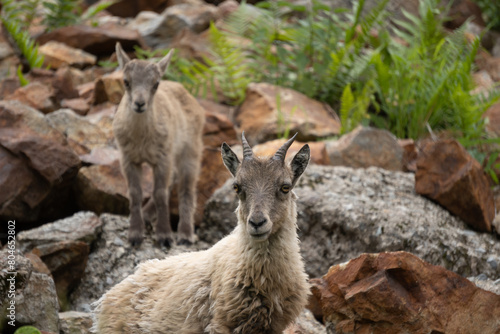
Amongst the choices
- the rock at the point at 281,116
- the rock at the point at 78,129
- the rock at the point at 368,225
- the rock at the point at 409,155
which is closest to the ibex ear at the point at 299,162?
the rock at the point at 368,225

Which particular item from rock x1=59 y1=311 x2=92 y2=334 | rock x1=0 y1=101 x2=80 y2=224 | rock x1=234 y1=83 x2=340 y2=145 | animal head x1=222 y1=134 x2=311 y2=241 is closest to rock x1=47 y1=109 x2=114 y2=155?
rock x1=0 y1=101 x2=80 y2=224

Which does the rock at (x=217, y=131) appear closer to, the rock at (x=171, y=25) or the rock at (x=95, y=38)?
the rock at (x=95, y=38)

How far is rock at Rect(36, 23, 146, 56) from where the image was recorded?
15.7m

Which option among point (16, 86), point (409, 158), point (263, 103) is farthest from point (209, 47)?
point (409, 158)

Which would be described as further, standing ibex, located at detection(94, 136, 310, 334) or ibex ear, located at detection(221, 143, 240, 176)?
ibex ear, located at detection(221, 143, 240, 176)

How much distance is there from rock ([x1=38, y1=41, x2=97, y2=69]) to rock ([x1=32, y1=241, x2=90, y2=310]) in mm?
8254

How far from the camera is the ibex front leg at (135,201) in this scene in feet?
28.6

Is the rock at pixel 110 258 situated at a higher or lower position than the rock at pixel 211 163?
higher

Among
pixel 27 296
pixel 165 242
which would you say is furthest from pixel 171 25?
pixel 27 296

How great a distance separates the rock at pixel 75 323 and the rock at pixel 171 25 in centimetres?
1106

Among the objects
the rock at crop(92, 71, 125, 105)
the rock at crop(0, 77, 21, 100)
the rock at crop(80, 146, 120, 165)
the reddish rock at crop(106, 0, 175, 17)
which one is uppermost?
the rock at crop(80, 146, 120, 165)

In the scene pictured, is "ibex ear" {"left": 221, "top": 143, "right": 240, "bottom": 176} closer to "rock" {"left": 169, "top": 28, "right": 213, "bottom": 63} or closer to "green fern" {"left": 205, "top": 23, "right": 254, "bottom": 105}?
"green fern" {"left": 205, "top": 23, "right": 254, "bottom": 105}

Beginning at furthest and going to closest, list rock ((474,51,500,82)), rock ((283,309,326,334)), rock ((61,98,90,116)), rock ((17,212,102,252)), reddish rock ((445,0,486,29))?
reddish rock ((445,0,486,29)) < rock ((474,51,500,82)) < rock ((61,98,90,116)) < rock ((17,212,102,252)) < rock ((283,309,326,334))

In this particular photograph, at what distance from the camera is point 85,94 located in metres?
13.6
